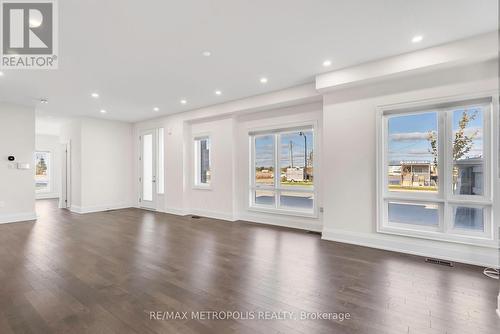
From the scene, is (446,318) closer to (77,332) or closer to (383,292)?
(383,292)

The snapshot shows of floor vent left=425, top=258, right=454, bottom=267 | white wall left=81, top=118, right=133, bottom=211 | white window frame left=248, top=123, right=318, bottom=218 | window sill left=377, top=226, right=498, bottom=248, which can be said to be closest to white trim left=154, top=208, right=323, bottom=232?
white window frame left=248, top=123, right=318, bottom=218

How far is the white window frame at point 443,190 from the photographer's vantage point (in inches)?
131

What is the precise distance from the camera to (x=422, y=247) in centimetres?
378

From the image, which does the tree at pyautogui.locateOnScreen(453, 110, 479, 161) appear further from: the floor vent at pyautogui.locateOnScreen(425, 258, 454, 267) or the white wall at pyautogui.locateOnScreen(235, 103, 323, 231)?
the white wall at pyautogui.locateOnScreen(235, 103, 323, 231)

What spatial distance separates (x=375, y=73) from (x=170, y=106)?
4821 millimetres

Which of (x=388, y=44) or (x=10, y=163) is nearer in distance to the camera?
(x=388, y=44)

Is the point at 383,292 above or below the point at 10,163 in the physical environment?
below

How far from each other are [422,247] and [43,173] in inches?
543

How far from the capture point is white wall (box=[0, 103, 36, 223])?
602 cm

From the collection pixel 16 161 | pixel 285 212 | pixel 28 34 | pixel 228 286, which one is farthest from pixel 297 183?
pixel 16 161

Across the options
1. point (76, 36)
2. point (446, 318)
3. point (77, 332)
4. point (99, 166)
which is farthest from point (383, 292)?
point (99, 166)

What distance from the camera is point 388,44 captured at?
3.36 meters

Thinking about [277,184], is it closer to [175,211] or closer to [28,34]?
[175,211]

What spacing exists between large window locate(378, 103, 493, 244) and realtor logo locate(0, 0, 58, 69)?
4.66m
